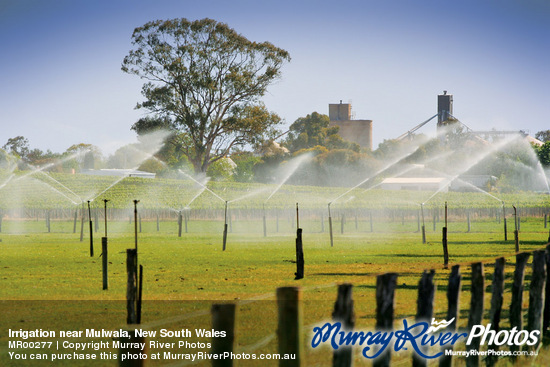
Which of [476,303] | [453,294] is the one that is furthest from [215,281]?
[453,294]

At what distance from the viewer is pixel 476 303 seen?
411 inches

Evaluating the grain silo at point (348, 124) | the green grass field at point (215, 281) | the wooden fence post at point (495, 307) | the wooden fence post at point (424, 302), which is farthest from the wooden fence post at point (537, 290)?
the grain silo at point (348, 124)

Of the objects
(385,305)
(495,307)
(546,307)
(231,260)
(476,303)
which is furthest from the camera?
(231,260)

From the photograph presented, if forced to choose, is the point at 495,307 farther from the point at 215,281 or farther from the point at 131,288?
the point at 215,281

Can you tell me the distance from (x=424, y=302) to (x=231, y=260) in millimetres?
25057

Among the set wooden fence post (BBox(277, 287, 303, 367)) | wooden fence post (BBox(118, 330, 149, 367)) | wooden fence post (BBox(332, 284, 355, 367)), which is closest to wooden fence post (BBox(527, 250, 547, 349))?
wooden fence post (BBox(332, 284, 355, 367))

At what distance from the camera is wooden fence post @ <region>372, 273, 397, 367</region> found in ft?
26.5

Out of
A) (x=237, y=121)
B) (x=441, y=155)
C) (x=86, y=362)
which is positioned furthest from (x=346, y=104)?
(x=86, y=362)

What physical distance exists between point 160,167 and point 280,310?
125395 millimetres

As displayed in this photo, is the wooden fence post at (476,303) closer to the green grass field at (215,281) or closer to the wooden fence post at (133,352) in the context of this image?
the green grass field at (215,281)

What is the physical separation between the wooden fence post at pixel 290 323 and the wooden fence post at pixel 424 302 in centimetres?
234

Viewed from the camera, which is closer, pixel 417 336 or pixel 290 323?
pixel 290 323

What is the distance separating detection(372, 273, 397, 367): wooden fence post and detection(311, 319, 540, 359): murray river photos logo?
7 centimetres

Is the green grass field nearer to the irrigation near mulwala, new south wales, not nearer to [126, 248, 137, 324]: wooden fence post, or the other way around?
the irrigation near mulwala, new south wales
